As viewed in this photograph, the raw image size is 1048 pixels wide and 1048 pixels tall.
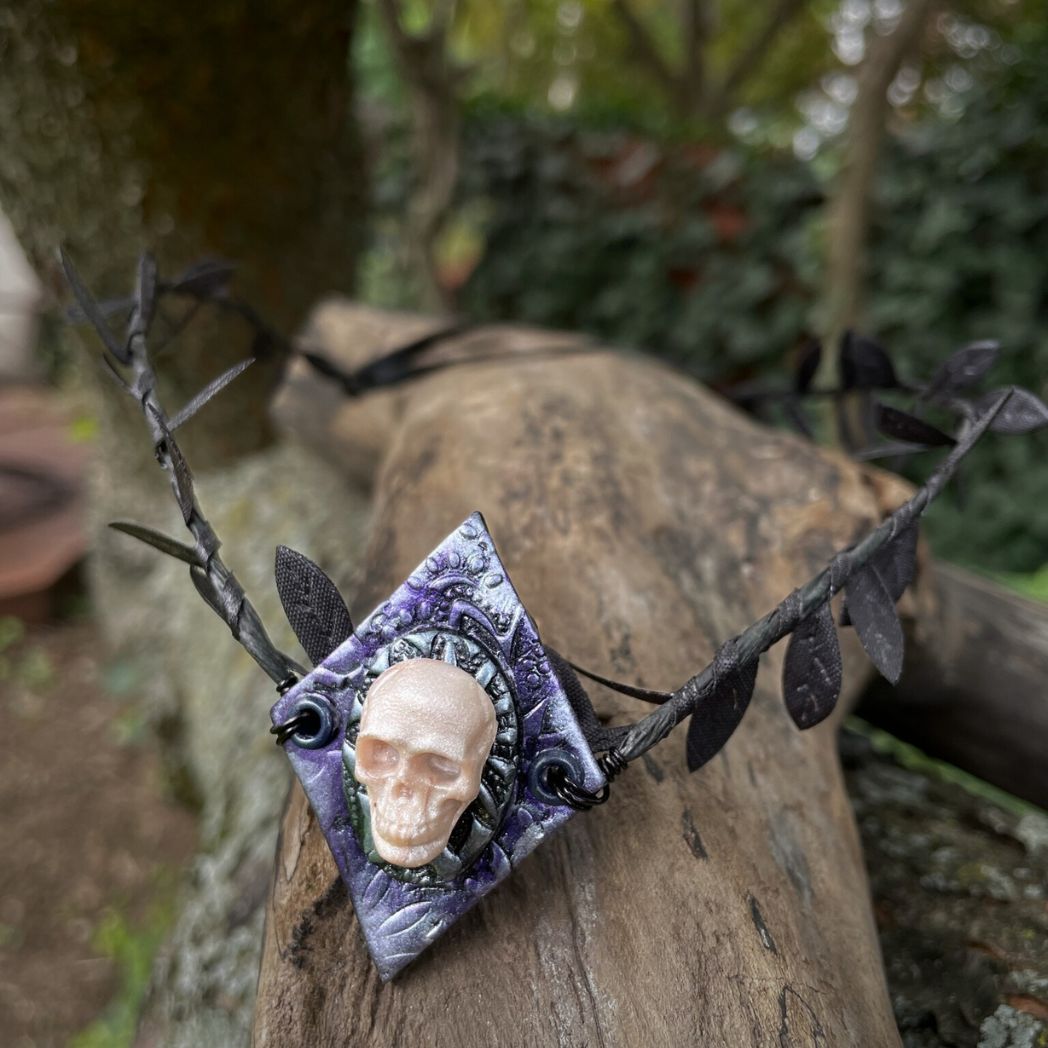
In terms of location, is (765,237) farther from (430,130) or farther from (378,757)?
(378,757)

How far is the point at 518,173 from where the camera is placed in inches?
119

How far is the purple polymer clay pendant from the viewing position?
0.66 meters

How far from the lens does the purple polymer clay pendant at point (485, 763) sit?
0.66 meters

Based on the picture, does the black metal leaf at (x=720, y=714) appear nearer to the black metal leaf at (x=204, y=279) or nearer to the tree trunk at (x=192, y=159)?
the black metal leaf at (x=204, y=279)

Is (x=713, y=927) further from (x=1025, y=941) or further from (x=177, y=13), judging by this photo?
(x=177, y=13)

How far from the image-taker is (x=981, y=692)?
3.76 feet

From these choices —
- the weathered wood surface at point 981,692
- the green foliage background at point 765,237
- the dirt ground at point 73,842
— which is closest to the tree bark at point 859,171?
the green foliage background at point 765,237

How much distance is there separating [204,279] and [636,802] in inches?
35.3

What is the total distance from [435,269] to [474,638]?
7.28 ft

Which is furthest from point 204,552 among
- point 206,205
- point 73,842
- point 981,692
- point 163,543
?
point 73,842

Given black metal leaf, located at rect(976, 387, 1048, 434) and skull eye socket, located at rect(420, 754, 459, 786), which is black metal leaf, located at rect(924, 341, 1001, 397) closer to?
black metal leaf, located at rect(976, 387, 1048, 434)

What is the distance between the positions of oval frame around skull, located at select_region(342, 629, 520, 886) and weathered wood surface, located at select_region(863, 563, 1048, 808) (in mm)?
639

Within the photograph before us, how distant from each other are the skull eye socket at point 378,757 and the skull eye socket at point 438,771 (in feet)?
0.07

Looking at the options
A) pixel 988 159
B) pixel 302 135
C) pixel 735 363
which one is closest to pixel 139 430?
pixel 302 135
